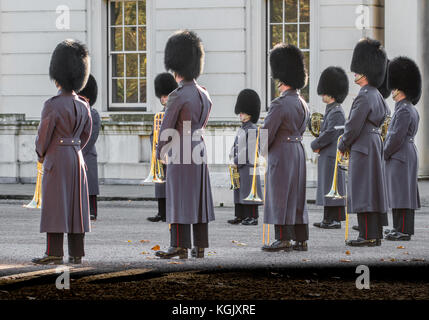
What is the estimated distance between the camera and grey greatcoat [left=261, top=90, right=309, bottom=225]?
8.42 m

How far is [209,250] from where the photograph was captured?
335 inches

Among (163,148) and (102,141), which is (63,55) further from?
(102,141)

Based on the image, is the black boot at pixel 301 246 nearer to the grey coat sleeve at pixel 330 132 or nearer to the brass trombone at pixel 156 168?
the grey coat sleeve at pixel 330 132

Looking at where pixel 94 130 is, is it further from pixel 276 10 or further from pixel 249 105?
pixel 276 10

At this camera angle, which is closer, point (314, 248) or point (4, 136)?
point (314, 248)

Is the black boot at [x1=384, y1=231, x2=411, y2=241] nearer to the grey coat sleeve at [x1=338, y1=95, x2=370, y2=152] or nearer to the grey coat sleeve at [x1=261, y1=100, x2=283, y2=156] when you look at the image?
the grey coat sleeve at [x1=338, y1=95, x2=370, y2=152]

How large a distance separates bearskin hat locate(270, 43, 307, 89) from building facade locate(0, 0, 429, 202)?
25.5ft

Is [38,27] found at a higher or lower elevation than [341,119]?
higher

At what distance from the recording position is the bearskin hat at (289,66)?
8.72 metres

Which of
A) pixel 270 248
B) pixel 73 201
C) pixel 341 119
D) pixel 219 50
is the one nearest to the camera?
pixel 73 201

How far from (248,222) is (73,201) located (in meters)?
3.74

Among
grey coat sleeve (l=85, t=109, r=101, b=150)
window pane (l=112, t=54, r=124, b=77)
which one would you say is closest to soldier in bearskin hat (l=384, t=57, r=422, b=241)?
grey coat sleeve (l=85, t=109, r=101, b=150)

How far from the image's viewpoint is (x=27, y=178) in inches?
699

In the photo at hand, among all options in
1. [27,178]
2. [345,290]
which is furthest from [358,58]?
[27,178]
